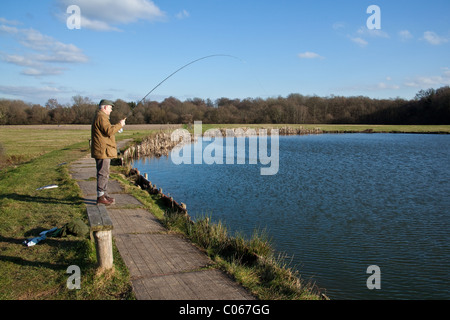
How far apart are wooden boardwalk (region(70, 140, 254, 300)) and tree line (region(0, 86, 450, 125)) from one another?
2031 inches

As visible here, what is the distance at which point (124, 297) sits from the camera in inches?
166

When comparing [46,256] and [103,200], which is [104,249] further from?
[103,200]

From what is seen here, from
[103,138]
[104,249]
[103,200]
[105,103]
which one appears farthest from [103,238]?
[105,103]

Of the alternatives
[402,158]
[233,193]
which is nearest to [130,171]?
[233,193]

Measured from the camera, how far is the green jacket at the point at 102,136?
23.0 feet

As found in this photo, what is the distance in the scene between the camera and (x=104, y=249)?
4.71 metres

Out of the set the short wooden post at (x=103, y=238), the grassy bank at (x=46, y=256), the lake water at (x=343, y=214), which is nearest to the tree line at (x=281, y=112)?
the lake water at (x=343, y=214)

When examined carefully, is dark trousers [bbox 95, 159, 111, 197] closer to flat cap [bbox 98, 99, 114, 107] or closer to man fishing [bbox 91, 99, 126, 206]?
man fishing [bbox 91, 99, 126, 206]

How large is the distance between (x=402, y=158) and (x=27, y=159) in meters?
21.9

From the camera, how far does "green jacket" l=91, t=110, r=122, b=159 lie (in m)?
7.00

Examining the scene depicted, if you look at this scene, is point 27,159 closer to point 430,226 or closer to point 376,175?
point 376,175

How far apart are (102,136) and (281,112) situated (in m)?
54.1

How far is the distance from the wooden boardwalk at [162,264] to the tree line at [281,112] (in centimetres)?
5159

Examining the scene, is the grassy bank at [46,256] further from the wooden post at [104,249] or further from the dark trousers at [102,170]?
the dark trousers at [102,170]
